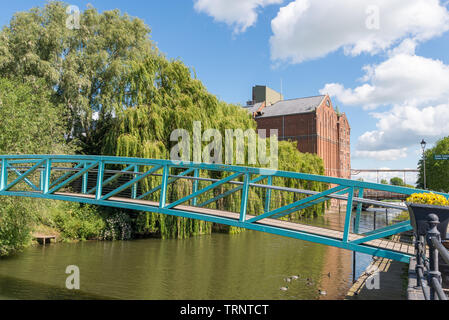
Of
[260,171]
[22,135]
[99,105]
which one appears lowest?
[260,171]

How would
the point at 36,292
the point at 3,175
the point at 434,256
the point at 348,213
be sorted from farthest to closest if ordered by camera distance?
the point at 3,175 < the point at 36,292 < the point at 348,213 < the point at 434,256

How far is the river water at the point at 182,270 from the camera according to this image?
32.6 feet

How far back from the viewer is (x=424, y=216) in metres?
4.40

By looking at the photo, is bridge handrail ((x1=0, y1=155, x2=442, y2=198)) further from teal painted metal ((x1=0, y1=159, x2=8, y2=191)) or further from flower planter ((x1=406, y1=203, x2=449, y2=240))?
flower planter ((x1=406, y1=203, x2=449, y2=240))

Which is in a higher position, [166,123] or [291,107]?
[291,107]

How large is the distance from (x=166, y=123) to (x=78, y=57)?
23.7 ft

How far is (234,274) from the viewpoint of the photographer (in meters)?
11.9

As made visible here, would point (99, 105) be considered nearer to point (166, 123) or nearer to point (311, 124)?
point (166, 123)

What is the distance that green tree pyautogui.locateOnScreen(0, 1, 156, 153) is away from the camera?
1909 cm

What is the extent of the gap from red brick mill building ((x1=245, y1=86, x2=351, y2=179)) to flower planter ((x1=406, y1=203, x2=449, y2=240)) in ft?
124

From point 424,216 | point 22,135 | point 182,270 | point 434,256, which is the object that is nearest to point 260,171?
point 424,216

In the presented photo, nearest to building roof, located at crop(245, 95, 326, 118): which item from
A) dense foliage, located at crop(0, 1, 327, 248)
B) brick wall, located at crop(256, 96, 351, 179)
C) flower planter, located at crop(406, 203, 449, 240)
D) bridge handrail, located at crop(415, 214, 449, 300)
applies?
brick wall, located at crop(256, 96, 351, 179)
